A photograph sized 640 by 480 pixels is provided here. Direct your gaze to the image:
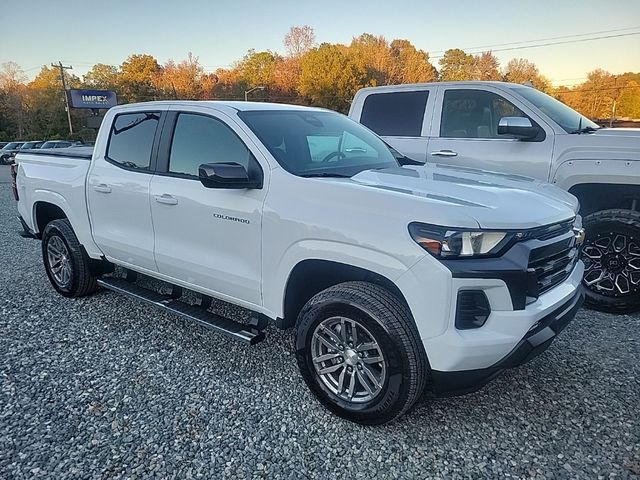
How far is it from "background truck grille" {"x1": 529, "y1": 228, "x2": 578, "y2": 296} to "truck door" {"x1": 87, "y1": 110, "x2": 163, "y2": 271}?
2.88 meters

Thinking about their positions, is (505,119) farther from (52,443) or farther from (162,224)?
(52,443)

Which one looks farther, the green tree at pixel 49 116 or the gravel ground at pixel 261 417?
the green tree at pixel 49 116

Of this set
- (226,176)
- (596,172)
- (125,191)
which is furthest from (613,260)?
(125,191)

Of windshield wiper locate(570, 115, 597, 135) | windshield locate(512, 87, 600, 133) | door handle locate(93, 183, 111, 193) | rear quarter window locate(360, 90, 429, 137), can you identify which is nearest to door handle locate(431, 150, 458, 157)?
rear quarter window locate(360, 90, 429, 137)

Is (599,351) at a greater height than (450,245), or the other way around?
(450,245)

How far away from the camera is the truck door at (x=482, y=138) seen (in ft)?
15.6

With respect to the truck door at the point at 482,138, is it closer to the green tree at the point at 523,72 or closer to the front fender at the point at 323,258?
the front fender at the point at 323,258

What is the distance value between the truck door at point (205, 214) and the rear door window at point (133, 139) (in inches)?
8.4

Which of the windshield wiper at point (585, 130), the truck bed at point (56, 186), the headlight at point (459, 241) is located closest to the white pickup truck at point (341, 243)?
the headlight at point (459, 241)

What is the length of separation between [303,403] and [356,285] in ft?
3.03

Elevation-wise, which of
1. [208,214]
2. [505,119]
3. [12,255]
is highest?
[505,119]

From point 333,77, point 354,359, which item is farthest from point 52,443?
point 333,77

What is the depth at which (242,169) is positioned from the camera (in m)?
3.00

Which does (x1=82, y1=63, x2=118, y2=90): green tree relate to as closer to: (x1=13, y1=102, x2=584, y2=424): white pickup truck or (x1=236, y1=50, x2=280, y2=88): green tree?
(x1=236, y1=50, x2=280, y2=88): green tree
